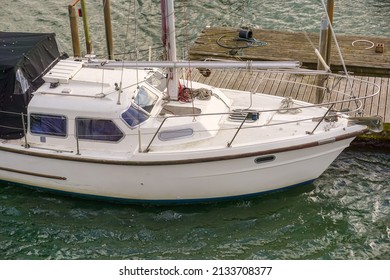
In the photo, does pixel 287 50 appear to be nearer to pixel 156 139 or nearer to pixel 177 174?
pixel 156 139

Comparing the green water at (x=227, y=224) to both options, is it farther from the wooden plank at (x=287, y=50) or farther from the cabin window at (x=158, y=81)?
the wooden plank at (x=287, y=50)

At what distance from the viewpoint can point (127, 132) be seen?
48.1ft

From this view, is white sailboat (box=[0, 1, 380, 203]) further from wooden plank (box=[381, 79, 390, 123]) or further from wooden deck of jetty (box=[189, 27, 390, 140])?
wooden deck of jetty (box=[189, 27, 390, 140])

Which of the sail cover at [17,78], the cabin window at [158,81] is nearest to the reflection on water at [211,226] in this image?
the sail cover at [17,78]

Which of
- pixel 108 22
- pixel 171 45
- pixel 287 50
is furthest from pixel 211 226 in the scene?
pixel 287 50

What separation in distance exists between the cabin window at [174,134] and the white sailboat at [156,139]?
0.02 meters

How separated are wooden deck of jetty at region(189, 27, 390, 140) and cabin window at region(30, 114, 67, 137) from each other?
553 cm

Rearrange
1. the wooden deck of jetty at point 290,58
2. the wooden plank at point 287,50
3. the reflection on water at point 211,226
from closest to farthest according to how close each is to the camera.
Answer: the reflection on water at point 211,226 → the wooden deck of jetty at point 290,58 → the wooden plank at point 287,50

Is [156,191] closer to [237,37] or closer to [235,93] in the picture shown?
[235,93]

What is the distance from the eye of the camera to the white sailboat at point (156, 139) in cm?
1455

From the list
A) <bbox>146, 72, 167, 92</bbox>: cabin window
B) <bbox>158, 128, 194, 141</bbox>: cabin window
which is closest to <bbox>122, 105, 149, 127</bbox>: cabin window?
<bbox>158, 128, 194, 141</bbox>: cabin window

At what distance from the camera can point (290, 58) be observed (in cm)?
2048

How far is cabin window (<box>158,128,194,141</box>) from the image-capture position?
14734mm

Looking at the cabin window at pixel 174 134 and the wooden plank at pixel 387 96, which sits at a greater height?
the cabin window at pixel 174 134
